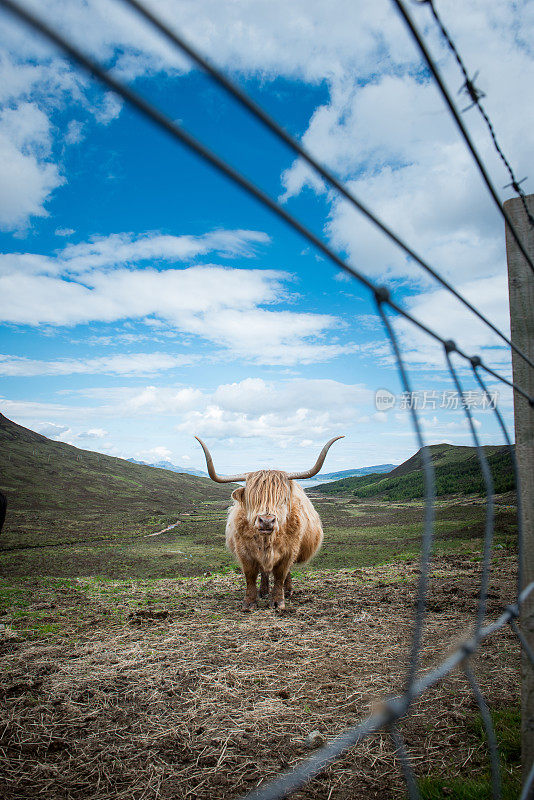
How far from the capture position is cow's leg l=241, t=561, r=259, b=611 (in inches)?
233

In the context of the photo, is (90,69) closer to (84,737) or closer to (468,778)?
(468,778)

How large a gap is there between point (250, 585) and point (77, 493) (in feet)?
168

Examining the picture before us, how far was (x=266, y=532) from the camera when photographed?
17.5 ft

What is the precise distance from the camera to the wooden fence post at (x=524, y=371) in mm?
2054

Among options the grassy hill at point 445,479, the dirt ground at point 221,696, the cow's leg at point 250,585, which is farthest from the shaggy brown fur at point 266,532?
the grassy hill at point 445,479

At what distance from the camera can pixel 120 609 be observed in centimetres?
619

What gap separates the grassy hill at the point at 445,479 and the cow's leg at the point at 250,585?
1630cm

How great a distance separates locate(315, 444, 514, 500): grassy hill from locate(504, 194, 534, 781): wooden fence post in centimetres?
1894

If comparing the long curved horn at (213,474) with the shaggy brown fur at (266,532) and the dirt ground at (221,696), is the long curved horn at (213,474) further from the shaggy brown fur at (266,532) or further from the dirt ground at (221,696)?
the dirt ground at (221,696)

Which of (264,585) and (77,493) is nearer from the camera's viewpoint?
(264,585)

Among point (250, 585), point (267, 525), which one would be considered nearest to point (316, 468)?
point (267, 525)

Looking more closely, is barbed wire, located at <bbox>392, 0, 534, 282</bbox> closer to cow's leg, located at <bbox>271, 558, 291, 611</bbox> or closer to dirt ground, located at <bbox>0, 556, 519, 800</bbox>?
dirt ground, located at <bbox>0, 556, 519, 800</bbox>

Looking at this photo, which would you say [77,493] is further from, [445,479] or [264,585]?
[264,585]

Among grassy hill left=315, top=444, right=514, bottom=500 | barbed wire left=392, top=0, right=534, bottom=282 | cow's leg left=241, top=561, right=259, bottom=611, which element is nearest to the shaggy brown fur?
cow's leg left=241, top=561, right=259, bottom=611
